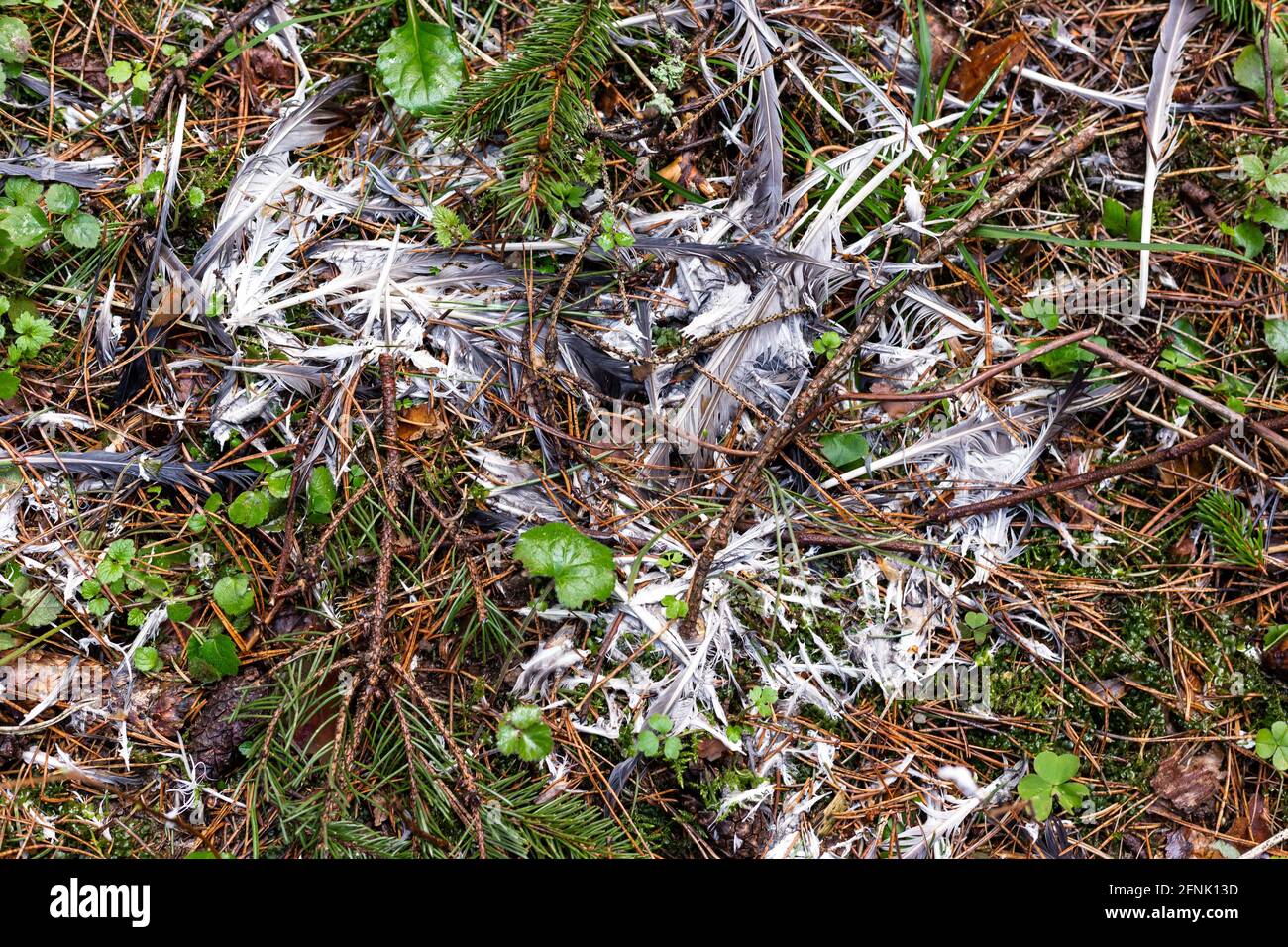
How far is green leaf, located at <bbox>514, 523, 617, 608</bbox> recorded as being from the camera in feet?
7.15

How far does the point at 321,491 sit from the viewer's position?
2301mm

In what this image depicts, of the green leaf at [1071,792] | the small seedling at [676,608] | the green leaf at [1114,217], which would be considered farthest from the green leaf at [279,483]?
the green leaf at [1114,217]

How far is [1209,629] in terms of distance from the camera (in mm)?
2443

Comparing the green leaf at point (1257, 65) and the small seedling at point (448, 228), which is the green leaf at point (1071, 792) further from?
the small seedling at point (448, 228)

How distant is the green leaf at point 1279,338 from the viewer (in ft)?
8.05

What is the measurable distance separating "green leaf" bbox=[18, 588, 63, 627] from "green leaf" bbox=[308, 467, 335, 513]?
861mm

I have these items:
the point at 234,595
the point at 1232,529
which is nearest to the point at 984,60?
the point at 1232,529

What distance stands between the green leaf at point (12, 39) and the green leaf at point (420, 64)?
1145 millimetres

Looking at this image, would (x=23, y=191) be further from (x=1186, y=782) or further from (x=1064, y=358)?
(x=1186, y=782)

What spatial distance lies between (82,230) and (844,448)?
95.7 inches

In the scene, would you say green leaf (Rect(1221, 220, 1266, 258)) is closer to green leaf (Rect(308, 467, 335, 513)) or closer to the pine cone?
green leaf (Rect(308, 467, 335, 513))

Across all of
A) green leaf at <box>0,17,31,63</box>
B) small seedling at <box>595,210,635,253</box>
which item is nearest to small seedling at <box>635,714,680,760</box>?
small seedling at <box>595,210,635,253</box>
